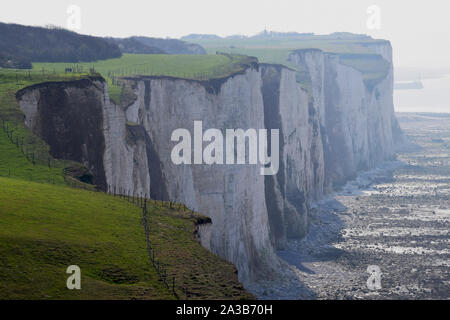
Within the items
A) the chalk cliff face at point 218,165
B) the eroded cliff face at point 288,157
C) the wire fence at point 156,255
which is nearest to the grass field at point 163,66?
the chalk cliff face at point 218,165

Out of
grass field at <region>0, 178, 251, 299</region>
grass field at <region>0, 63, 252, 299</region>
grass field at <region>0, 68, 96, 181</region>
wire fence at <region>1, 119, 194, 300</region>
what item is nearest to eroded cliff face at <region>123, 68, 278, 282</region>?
grass field at <region>0, 68, 96, 181</region>

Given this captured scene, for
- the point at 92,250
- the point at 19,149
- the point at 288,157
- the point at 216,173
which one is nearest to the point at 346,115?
the point at 288,157

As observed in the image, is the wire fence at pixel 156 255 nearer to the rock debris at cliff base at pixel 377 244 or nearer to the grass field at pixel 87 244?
the grass field at pixel 87 244

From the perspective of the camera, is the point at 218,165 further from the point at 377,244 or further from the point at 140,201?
the point at 140,201

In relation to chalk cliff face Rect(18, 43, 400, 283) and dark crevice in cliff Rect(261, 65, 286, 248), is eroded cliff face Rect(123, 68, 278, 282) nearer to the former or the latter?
chalk cliff face Rect(18, 43, 400, 283)

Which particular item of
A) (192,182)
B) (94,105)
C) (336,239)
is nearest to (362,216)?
(336,239)

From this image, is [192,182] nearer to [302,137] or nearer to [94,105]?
[94,105]
